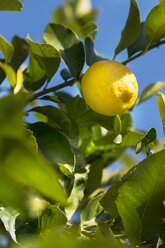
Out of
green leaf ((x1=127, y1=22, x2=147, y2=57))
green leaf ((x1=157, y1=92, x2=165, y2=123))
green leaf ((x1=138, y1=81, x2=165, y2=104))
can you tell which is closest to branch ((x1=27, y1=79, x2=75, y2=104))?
green leaf ((x1=127, y1=22, x2=147, y2=57))

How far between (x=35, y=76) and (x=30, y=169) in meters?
1.07

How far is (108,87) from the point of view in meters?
1.04

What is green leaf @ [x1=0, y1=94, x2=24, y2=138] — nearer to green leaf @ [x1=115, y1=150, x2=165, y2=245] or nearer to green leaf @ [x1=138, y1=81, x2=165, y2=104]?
green leaf @ [x1=115, y1=150, x2=165, y2=245]

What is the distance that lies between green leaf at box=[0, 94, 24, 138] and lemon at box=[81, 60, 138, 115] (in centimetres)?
75

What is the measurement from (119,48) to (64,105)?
0.36 meters

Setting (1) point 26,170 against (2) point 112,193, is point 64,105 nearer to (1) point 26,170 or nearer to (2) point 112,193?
(2) point 112,193

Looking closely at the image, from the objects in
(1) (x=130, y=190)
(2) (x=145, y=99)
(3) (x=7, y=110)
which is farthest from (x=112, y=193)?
(2) (x=145, y=99)

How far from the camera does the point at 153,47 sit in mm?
1221

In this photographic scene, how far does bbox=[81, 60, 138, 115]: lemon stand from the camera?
1042mm

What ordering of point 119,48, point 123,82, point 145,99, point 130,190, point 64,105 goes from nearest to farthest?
point 130,190 → point 123,82 → point 119,48 → point 64,105 → point 145,99

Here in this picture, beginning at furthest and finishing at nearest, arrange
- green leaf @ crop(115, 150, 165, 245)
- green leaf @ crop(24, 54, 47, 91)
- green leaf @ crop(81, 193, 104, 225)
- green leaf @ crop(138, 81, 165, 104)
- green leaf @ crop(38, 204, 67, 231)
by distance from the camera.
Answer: green leaf @ crop(138, 81, 165, 104) < green leaf @ crop(24, 54, 47, 91) < green leaf @ crop(81, 193, 104, 225) < green leaf @ crop(38, 204, 67, 231) < green leaf @ crop(115, 150, 165, 245)

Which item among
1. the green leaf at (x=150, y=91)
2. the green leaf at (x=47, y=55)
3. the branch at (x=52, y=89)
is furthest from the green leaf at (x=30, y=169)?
the green leaf at (x=150, y=91)

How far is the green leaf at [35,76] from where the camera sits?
133 centimetres

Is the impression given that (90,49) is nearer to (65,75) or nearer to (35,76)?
(65,75)
